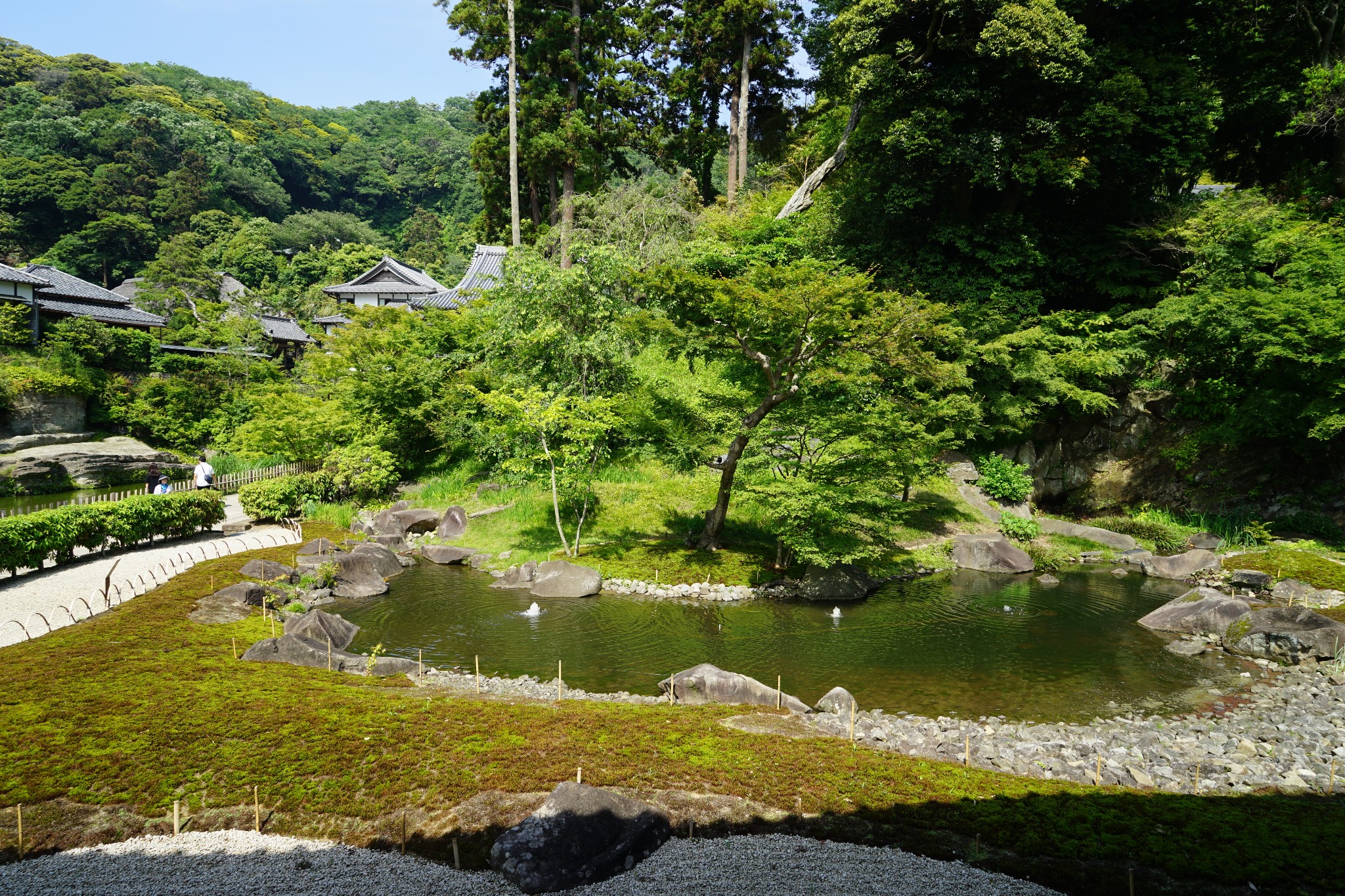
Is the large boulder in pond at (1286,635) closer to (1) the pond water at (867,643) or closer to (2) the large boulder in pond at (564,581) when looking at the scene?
(1) the pond water at (867,643)

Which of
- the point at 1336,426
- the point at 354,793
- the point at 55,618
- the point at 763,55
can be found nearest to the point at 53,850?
the point at 354,793

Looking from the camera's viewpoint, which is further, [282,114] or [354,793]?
[282,114]

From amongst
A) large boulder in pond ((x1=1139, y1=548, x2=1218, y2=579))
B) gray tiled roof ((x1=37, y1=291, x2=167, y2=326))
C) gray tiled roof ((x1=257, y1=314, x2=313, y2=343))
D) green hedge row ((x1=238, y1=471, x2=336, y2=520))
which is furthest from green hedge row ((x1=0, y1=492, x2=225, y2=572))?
gray tiled roof ((x1=257, y1=314, x2=313, y2=343))

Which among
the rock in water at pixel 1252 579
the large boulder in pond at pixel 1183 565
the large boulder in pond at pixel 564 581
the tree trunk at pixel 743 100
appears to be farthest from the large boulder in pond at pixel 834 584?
the tree trunk at pixel 743 100

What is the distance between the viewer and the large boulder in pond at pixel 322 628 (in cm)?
1128

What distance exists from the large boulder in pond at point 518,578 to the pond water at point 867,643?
0.25 metres

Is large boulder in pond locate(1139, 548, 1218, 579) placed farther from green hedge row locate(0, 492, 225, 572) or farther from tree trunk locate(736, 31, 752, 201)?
green hedge row locate(0, 492, 225, 572)

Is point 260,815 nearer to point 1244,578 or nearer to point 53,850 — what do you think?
point 53,850

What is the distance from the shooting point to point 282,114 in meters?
88.5

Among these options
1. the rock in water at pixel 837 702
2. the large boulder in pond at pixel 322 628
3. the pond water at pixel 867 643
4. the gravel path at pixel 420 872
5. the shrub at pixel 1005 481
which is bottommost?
the pond water at pixel 867 643

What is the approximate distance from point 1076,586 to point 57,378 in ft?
118

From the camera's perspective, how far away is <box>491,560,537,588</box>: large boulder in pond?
16.1 meters

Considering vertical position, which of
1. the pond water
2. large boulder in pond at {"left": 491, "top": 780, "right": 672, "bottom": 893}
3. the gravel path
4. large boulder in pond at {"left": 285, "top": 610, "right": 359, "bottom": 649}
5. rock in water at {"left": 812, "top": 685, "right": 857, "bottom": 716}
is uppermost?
large boulder in pond at {"left": 491, "top": 780, "right": 672, "bottom": 893}

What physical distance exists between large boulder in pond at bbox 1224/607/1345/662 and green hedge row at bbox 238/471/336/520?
22.4 m
